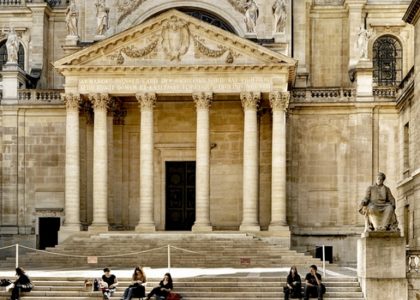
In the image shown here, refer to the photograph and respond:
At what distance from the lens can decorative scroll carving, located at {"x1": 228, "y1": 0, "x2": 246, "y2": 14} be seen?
55.6 meters

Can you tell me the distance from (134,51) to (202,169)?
7.51 meters

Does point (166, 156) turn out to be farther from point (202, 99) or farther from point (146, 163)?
point (202, 99)

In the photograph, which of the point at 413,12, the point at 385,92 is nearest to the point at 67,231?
the point at 385,92

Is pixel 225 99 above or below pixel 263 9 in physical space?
below

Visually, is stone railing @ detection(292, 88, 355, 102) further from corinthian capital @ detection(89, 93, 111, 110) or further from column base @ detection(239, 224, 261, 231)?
corinthian capital @ detection(89, 93, 111, 110)

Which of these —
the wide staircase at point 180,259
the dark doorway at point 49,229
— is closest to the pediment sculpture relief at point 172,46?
the wide staircase at point 180,259

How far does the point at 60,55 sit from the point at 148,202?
587 inches

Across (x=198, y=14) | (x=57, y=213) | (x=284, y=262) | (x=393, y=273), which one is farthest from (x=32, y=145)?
(x=393, y=273)

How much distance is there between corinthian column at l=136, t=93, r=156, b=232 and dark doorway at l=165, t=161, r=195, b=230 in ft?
14.5

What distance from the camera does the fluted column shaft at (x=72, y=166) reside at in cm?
4916

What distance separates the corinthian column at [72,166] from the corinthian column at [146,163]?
3513 mm

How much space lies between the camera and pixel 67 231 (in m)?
48.8

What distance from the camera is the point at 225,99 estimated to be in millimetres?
52562

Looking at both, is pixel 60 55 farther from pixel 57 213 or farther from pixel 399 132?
pixel 399 132
